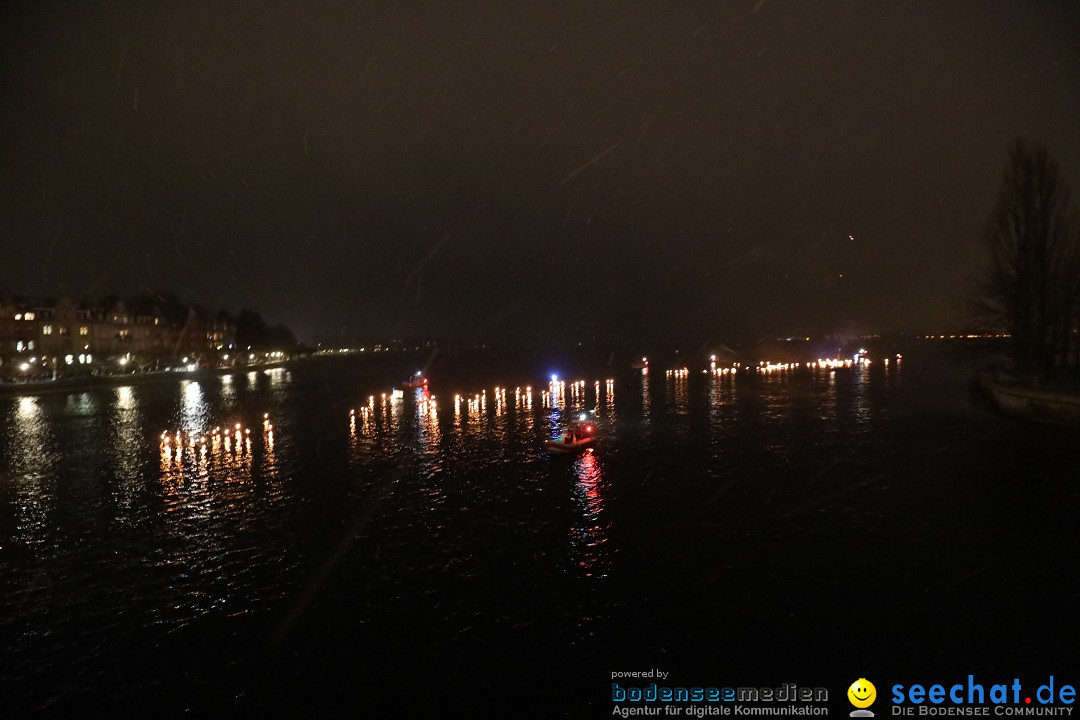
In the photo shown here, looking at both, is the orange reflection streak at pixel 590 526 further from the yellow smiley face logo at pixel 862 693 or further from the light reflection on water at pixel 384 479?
the yellow smiley face logo at pixel 862 693

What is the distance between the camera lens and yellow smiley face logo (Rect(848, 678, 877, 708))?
11.8 m

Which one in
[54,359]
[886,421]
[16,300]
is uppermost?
[16,300]

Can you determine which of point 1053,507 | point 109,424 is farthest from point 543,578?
point 109,424

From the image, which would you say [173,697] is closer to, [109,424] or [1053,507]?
[1053,507]

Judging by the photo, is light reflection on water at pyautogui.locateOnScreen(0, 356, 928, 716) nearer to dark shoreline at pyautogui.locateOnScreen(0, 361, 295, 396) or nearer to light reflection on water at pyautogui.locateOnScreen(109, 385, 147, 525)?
light reflection on water at pyautogui.locateOnScreen(109, 385, 147, 525)

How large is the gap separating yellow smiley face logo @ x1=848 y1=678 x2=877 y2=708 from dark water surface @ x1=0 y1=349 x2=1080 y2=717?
15.3 inches

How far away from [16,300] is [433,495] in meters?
116

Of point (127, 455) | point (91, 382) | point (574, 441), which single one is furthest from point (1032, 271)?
point (91, 382)

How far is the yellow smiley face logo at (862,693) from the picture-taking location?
1178 cm

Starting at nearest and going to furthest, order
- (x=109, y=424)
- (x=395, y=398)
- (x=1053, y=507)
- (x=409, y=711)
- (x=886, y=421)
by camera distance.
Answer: (x=409, y=711)
(x=1053, y=507)
(x=886, y=421)
(x=109, y=424)
(x=395, y=398)

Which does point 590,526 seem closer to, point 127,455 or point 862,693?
point 862,693

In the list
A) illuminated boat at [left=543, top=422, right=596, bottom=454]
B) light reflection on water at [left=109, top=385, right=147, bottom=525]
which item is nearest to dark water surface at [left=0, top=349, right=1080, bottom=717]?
light reflection on water at [left=109, top=385, right=147, bottom=525]

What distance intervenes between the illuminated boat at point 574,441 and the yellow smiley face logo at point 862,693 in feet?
81.4

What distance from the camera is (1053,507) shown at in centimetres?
2373
